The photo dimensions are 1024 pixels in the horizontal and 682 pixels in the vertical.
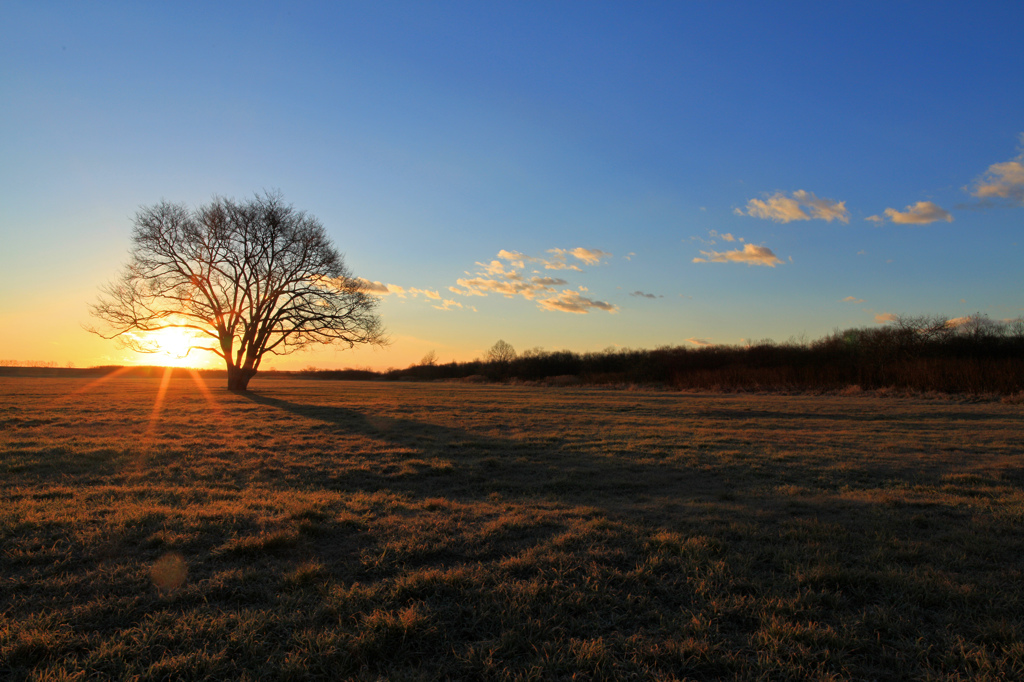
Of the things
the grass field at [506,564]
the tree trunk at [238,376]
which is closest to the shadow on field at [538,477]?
the grass field at [506,564]

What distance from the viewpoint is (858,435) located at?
13586 millimetres

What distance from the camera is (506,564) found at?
4.73 metres

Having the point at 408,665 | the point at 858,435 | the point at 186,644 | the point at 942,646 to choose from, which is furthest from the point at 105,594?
the point at 858,435

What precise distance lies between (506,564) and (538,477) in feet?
13.7

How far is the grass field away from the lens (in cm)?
330

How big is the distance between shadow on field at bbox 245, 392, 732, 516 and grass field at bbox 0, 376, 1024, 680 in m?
0.07

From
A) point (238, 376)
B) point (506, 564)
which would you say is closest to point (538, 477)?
point (506, 564)

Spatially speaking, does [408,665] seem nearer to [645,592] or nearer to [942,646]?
[645,592]

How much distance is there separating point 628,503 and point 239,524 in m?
4.99

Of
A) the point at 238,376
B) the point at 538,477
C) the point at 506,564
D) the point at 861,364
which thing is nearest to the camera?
the point at 506,564

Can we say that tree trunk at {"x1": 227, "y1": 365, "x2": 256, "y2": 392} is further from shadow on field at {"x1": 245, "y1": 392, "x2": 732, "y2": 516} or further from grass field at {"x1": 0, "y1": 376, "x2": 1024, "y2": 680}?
shadow on field at {"x1": 245, "y1": 392, "x2": 732, "y2": 516}

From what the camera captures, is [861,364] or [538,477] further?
[861,364]

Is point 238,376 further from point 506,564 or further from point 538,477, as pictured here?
point 506,564

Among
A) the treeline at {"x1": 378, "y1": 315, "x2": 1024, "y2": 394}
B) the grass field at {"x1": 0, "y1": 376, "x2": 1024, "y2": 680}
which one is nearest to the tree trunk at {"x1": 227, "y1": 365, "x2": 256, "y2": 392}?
the grass field at {"x1": 0, "y1": 376, "x2": 1024, "y2": 680}
